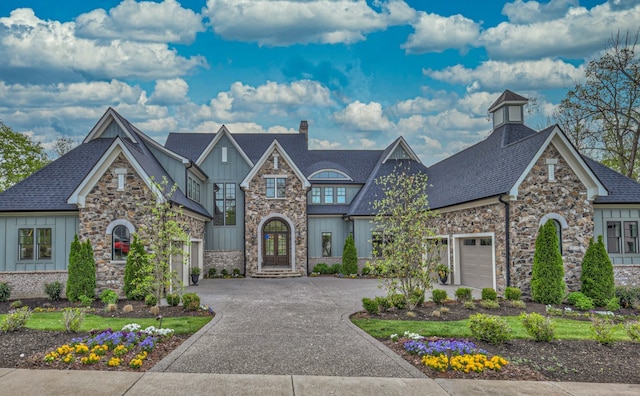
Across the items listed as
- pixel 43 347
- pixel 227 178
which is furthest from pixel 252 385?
pixel 227 178

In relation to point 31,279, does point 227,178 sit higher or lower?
higher

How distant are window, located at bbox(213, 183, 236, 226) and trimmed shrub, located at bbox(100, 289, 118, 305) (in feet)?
36.0

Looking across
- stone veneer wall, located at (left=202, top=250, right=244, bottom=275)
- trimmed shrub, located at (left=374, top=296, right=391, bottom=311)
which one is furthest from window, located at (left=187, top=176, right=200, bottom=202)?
trimmed shrub, located at (left=374, top=296, right=391, bottom=311)

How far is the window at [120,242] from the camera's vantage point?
52.7ft

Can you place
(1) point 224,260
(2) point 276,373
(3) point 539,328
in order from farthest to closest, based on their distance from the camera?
(1) point 224,260
(3) point 539,328
(2) point 276,373

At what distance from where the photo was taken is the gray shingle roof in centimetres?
1677

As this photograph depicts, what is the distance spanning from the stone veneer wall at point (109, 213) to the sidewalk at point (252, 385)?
30.8 ft

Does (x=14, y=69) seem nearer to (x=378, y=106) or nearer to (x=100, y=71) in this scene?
(x=100, y=71)

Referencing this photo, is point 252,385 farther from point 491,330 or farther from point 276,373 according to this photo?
point 491,330

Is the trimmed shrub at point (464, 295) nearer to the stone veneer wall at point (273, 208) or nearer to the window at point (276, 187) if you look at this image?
the stone veneer wall at point (273, 208)

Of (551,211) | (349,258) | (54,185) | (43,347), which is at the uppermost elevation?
(54,185)

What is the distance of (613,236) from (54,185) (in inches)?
873

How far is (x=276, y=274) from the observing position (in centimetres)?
2422

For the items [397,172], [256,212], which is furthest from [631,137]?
[256,212]
